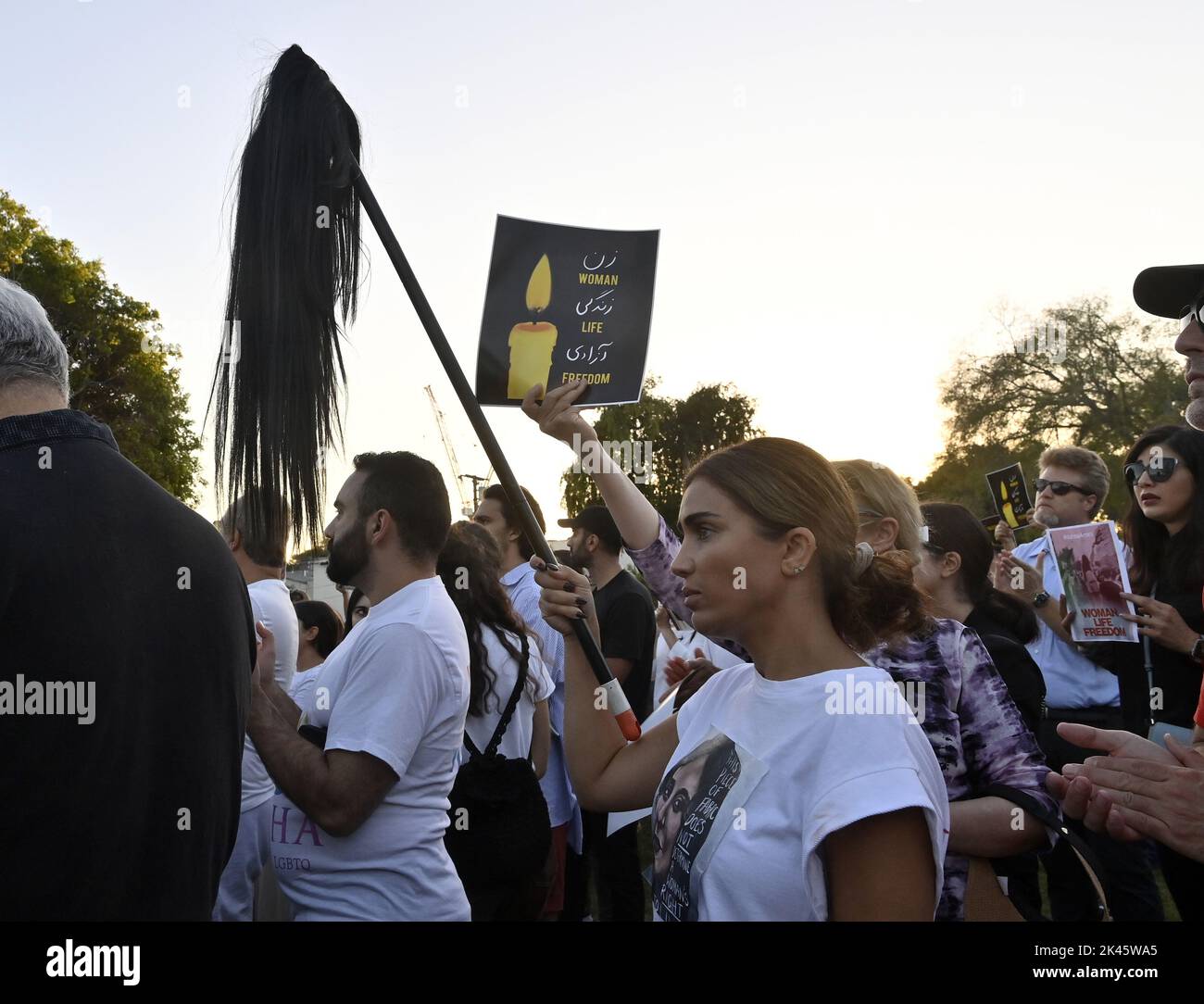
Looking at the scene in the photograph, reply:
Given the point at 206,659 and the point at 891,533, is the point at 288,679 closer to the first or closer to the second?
the point at 206,659

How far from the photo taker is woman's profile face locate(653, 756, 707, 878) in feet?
7.06

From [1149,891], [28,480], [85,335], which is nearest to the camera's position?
[28,480]

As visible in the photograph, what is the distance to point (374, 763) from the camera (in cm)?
301

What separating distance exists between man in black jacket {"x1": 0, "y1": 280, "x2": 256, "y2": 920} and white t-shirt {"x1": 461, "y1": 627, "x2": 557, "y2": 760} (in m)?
1.85

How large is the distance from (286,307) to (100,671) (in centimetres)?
96

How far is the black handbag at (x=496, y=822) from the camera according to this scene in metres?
3.91

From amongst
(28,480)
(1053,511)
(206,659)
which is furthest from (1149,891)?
(28,480)

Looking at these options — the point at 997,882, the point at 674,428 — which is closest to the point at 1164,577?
the point at 997,882

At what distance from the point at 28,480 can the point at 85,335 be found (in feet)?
95.4

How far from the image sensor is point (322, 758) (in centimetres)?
300

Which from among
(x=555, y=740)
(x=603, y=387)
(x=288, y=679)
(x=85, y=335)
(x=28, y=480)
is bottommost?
(x=555, y=740)

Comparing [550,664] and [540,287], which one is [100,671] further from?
[550,664]

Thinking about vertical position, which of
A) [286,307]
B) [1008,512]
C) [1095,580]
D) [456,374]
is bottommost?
[1095,580]

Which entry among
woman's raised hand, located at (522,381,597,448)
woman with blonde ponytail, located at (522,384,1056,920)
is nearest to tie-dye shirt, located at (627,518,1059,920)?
woman with blonde ponytail, located at (522,384,1056,920)
